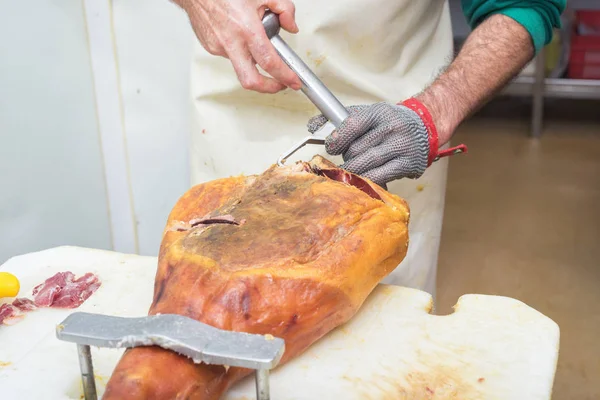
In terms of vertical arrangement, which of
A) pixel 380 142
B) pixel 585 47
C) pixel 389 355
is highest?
pixel 380 142

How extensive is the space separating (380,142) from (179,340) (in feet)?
2.21

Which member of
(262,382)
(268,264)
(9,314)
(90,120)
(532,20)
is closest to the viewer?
(262,382)

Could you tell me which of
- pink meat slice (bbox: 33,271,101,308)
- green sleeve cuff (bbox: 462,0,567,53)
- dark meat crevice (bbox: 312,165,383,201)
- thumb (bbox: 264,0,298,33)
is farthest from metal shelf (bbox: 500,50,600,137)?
pink meat slice (bbox: 33,271,101,308)

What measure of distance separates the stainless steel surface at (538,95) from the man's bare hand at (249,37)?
3.40 metres

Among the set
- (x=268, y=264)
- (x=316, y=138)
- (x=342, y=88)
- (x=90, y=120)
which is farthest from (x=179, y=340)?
(x=90, y=120)

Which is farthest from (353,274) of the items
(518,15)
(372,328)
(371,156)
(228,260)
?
(518,15)

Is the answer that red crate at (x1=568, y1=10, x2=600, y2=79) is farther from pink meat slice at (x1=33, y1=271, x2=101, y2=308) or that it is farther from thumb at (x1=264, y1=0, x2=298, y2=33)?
pink meat slice at (x1=33, y1=271, x2=101, y2=308)

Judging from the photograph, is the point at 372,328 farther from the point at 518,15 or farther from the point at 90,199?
the point at 90,199

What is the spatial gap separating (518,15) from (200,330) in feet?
3.84

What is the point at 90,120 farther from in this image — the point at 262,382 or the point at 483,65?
the point at 262,382

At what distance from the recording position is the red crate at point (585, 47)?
14.6 ft

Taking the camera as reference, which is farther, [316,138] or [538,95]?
[538,95]

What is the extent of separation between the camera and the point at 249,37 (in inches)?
53.9

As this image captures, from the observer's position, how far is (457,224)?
3809 mm
